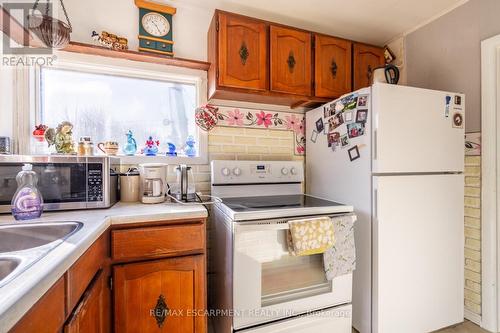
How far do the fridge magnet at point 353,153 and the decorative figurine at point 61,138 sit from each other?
175 centimetres

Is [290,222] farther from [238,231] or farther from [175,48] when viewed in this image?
[175,48]

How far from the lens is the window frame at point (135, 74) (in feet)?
5.13

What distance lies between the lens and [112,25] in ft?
5.57

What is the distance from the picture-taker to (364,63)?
2.06 meters

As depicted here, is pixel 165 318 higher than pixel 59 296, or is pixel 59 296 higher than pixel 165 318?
pixel 59 296

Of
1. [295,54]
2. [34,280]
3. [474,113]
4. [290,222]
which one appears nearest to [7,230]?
[34,280]

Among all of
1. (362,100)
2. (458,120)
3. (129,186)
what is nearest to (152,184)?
(129,186)

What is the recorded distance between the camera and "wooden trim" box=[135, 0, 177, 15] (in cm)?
172

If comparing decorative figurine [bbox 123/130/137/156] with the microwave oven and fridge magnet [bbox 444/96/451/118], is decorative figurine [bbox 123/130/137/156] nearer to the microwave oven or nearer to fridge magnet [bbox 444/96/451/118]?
the microwave oven

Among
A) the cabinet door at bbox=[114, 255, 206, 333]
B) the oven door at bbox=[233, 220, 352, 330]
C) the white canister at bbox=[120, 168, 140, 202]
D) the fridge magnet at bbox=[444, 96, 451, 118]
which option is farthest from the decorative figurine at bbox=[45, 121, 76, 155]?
the fridge magnet at bbox=[444, 96, 451, 118]

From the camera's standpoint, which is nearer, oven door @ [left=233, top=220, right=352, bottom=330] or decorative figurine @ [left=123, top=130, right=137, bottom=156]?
oven door @ [left=233, top=220, right=352, bottom=330]

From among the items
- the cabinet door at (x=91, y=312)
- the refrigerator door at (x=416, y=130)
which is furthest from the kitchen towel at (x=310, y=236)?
the cabinet door at (x=91, y=312)

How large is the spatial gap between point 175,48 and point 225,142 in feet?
2.64

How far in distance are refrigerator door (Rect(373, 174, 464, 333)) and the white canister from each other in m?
1.49
